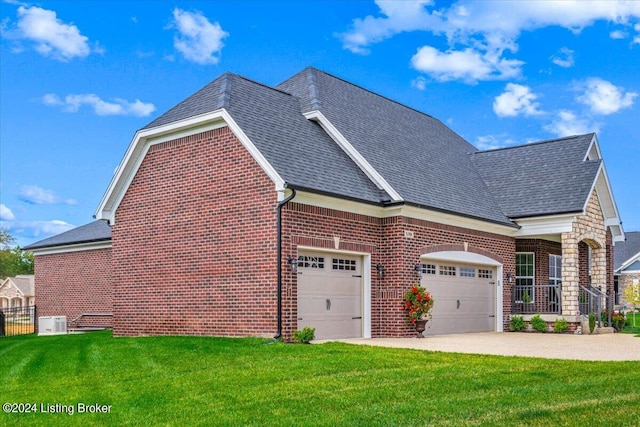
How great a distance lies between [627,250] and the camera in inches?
2402

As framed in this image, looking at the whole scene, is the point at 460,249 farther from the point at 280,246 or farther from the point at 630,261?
the point at 630,261

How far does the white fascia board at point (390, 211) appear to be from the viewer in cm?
1714

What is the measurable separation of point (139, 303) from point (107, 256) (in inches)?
352

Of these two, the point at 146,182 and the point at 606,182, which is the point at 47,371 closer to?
the point at 146,182

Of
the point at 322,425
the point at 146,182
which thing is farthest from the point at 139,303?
the point at 322,425

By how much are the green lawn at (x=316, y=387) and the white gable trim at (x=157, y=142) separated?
4581 millimetres

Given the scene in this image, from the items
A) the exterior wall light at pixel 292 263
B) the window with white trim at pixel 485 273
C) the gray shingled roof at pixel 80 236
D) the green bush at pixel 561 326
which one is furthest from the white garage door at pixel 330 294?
the gray shingled roof at pixel 80 236

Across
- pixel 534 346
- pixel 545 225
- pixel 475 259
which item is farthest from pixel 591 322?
pixel 534 346

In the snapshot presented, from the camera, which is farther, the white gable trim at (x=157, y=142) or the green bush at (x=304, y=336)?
the white gable trim at (x=157, y=142)

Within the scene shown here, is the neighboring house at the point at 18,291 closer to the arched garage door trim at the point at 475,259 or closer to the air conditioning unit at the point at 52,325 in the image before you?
the air conditioning unit at the point at 52,325

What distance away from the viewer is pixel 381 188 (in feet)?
62.9

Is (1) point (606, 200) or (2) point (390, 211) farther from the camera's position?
A: (1) point (606, 200)

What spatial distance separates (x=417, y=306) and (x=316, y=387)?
351 inches

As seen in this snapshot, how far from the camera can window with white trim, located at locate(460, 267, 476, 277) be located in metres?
22.2
